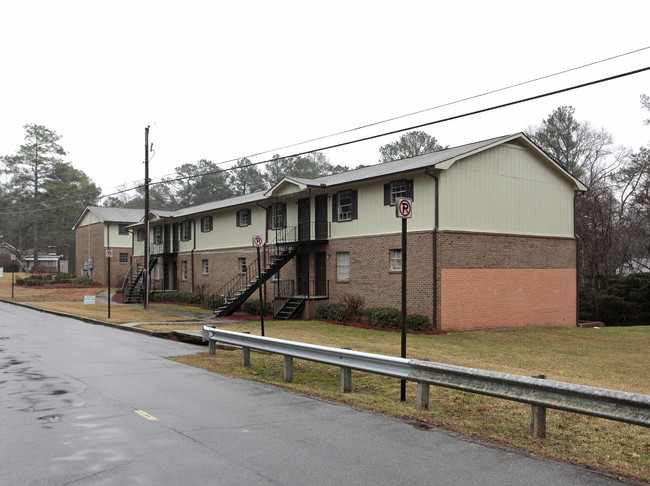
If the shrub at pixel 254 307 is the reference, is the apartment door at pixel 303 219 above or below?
above

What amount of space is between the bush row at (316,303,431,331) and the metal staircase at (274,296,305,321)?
883mm

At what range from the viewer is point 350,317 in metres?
25.2

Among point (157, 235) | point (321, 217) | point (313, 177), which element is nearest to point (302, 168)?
point (313, 177)

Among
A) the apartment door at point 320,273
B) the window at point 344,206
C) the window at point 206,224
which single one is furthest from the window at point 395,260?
the window at point 206,224

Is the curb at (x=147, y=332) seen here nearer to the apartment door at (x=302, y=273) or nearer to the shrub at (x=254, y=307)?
the shrub at (x=254, y=307)

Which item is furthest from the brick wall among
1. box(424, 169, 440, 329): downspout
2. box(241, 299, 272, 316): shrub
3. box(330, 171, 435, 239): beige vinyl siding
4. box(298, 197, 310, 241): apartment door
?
box(241, 299, 272, 316): shrub

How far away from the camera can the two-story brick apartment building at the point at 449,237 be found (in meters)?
22.5

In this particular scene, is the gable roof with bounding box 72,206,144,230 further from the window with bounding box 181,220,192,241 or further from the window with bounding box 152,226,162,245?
the window with bounding box 181,220,192,241

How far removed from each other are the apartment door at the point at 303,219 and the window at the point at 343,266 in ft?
9.62

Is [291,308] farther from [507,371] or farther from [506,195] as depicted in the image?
[507,371]

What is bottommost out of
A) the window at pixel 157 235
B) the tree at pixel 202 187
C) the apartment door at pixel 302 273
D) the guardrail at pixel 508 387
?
the guardrail at pixel 508 387

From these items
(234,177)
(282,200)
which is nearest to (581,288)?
(282,200)

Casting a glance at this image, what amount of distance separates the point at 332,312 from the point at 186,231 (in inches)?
774

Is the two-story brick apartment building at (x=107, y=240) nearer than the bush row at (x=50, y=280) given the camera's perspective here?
No
